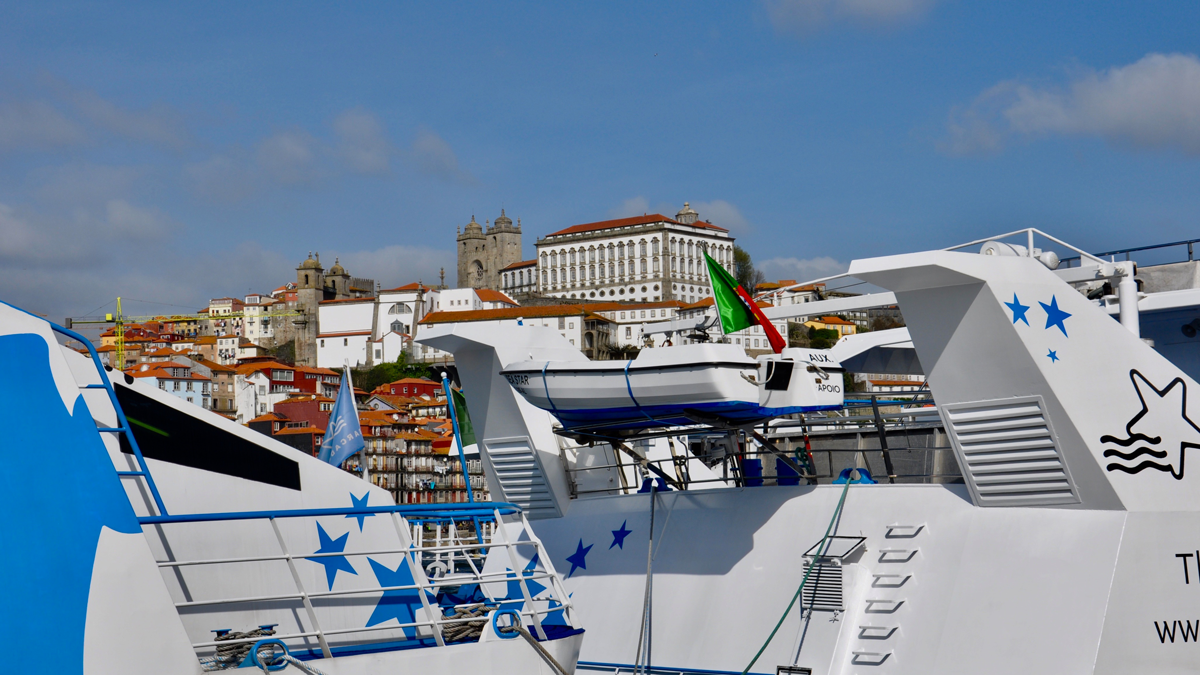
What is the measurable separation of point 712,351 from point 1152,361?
381 centimetres

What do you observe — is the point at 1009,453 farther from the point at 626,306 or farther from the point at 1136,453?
the point at 626,306

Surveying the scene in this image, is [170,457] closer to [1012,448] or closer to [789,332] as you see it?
[1012,448]

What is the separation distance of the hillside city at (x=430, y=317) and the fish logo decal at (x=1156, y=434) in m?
79.6

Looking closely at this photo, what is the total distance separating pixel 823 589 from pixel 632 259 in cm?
14239

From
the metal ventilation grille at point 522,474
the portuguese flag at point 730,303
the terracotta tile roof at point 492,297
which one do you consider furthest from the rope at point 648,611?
the terracotta tile roof at point 492,297

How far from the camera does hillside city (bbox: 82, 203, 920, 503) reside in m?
109

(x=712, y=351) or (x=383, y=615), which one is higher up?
(x=712, y=351)

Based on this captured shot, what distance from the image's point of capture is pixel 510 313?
12750 cm

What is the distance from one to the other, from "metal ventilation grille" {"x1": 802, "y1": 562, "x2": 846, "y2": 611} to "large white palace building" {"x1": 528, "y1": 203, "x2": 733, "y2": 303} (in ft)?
449

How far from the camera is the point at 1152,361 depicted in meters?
9.62

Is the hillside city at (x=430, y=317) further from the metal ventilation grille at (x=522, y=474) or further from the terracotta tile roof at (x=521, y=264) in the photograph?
the metal ventilation grille at (x=522, y=474)

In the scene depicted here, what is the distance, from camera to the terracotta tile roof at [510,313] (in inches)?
4970

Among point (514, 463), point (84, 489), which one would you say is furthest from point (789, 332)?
point (84, 489)

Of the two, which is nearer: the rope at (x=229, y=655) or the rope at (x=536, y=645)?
the rope at (x=229, y=655)
